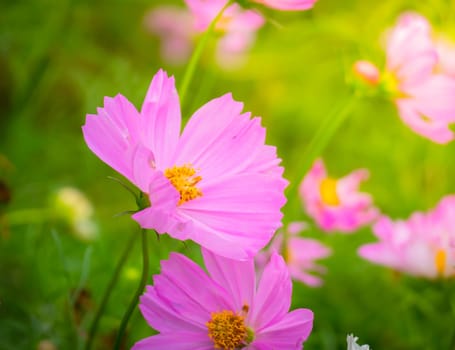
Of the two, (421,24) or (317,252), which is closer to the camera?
(421,24)

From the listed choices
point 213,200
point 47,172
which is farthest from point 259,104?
point 213,200

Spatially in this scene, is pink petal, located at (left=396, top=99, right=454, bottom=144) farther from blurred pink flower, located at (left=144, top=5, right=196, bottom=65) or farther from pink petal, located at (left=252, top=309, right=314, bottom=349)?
blurred pink flower, located at (left=144, top=5, right=196, bottom=65)

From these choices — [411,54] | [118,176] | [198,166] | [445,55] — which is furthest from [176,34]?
[198,166]

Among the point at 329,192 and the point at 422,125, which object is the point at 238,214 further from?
the point at 329,192

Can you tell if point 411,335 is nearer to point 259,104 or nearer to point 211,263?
point 211,263

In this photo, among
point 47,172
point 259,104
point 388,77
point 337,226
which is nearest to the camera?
point 388,77
